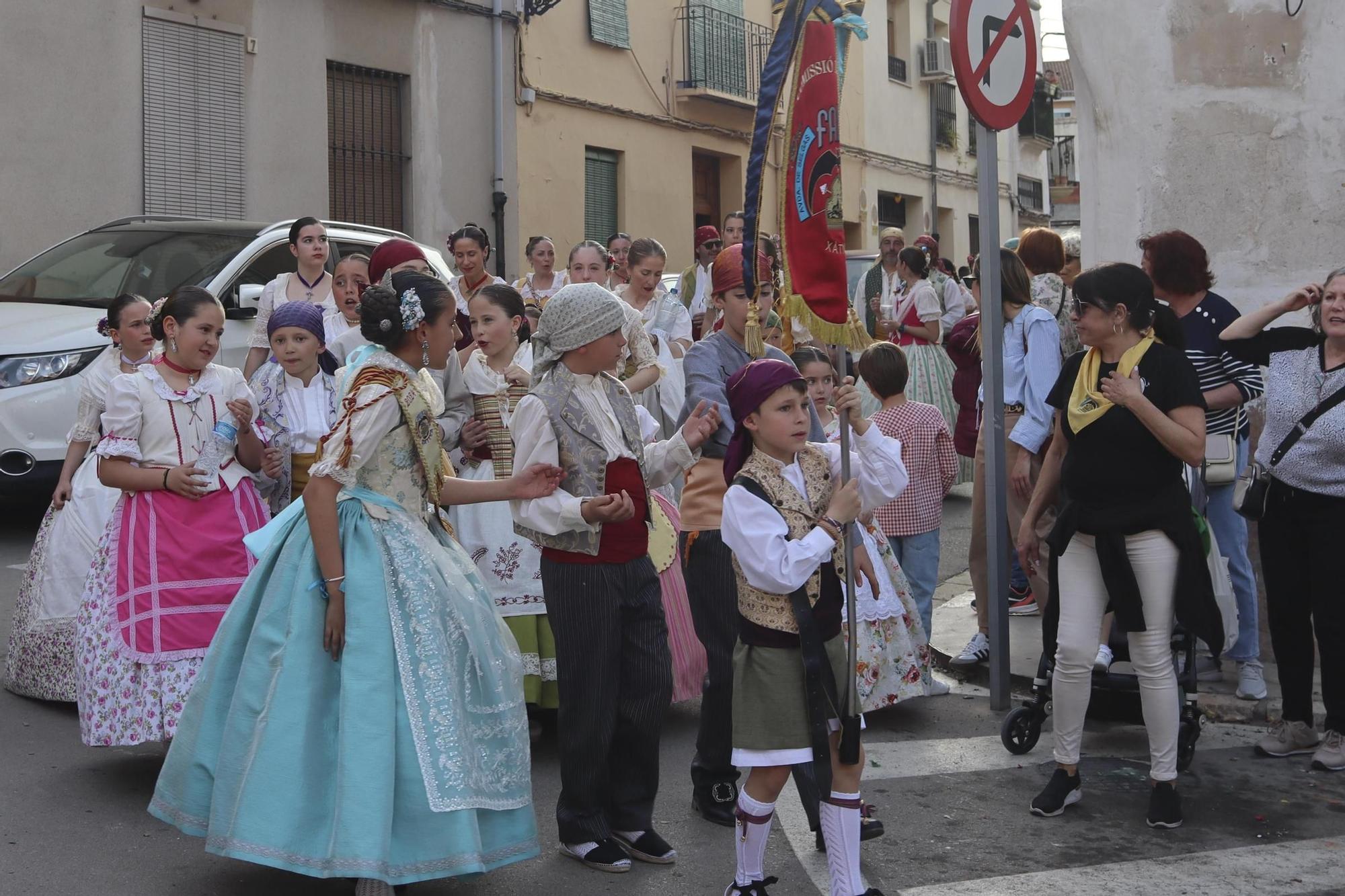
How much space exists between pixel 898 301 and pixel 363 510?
820cm

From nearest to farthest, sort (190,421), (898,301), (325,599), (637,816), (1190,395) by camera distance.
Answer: (325,599) < (637,816) < (1190,395) < (190,421) < (898,301)

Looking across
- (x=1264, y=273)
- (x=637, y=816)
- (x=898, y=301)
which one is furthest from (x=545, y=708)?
(x=898, y=301)

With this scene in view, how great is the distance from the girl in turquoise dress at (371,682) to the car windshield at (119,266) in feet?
19.9

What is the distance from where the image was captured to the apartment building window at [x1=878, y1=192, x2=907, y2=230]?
2981cm

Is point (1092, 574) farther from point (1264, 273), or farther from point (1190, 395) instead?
point (1264, 273)

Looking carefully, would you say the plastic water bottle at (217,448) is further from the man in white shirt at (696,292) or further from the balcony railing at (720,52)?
the balcony railing at (720,52)

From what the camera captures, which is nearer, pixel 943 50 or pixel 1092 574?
pixel 1092 574

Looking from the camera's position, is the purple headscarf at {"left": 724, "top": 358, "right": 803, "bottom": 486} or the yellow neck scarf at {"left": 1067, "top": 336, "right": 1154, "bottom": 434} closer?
Result: the purple headscarf at {"left": 724, "top": 358, "right": 803, "bottom": 486}

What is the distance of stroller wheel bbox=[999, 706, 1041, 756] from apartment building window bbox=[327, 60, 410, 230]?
12972mm

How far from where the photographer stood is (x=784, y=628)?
4.33 meters

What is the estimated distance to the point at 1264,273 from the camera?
809cm

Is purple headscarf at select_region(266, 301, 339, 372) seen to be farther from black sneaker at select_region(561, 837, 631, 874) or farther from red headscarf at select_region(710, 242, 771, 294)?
black sneaker at select_region(561, 837, 631, 874)

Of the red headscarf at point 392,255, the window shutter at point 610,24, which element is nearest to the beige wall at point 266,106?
the window shutter at point 610,24

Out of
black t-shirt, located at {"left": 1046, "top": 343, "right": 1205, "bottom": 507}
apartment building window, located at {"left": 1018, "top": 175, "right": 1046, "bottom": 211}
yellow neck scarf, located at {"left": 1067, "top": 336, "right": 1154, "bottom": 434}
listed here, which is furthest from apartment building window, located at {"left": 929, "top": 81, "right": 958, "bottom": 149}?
black t-shirt, located at {"left": 1046, "top": 343, "right": 1205, "bottom": 507}
